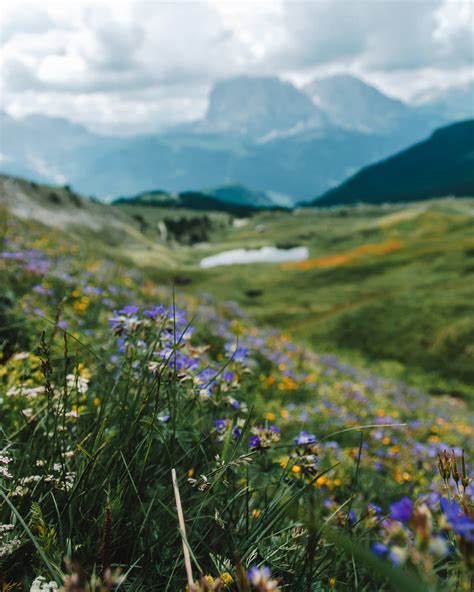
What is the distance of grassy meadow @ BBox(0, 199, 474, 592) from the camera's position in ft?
5.63

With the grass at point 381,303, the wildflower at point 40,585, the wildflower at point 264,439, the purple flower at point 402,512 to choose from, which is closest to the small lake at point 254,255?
the grass at point 381,303

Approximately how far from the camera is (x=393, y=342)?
29766 millimetres

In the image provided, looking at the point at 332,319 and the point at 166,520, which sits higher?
the point at 166,520

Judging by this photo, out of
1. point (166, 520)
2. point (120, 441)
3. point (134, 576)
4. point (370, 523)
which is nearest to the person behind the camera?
point (134, 576)

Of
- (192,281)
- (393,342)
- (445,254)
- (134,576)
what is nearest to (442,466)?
(134,576)

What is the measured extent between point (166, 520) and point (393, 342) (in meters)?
29.4

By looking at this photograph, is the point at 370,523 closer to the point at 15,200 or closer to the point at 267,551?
the point at 267,551

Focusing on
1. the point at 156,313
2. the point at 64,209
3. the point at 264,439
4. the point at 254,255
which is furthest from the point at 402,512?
the point at 254,255

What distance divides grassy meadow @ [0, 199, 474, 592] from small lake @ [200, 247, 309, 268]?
10137 centimetres

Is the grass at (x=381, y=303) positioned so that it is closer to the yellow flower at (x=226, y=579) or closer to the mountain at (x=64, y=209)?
the yellow flower at (x=226, y=579)

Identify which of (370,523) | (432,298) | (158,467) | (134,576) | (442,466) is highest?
(442,466)

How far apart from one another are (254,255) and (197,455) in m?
136

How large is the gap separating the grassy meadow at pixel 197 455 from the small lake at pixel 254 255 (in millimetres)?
101374

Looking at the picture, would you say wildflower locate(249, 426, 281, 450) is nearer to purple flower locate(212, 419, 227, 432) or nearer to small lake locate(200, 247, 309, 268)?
purple flower locate(212, 419, 227, 432)
